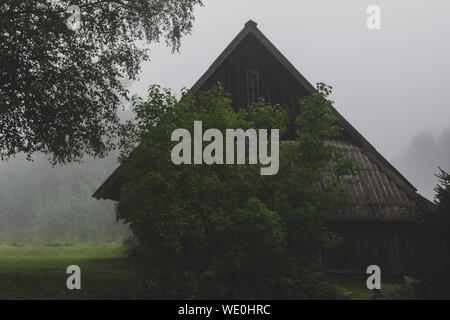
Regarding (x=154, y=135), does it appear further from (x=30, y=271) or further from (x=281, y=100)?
(x=281, y=100)

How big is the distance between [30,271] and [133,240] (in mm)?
9240

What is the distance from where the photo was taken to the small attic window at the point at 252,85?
1586 cm

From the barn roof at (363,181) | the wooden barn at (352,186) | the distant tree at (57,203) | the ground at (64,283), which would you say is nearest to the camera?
the ground at (64,283)

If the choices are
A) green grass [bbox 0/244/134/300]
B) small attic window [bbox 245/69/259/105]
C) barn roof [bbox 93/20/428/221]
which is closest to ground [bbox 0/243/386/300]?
green grass [bbox 0/244/134/300]

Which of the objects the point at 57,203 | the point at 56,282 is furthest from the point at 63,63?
the point at 57,203

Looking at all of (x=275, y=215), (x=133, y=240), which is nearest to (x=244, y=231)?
(x=275, y=215)

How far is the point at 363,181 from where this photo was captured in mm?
14500

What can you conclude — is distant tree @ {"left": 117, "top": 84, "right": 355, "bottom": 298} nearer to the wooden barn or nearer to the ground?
the ground

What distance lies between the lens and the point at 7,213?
74125 mm

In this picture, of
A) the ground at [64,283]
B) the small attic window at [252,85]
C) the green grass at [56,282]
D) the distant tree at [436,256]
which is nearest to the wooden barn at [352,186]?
the small attic window at [252,85]

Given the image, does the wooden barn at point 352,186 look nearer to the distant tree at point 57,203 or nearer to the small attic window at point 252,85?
the small attic window at point 252,85

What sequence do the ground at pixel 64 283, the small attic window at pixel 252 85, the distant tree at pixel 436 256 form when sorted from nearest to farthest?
the distant tree at pixel 436 256 < the ground at pixel 64 283 < the small attic window at pixel 252 85

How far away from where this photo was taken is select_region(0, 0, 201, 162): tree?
10992 mm

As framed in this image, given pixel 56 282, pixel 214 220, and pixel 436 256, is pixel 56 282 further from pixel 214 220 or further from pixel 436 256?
pixel 436 256
